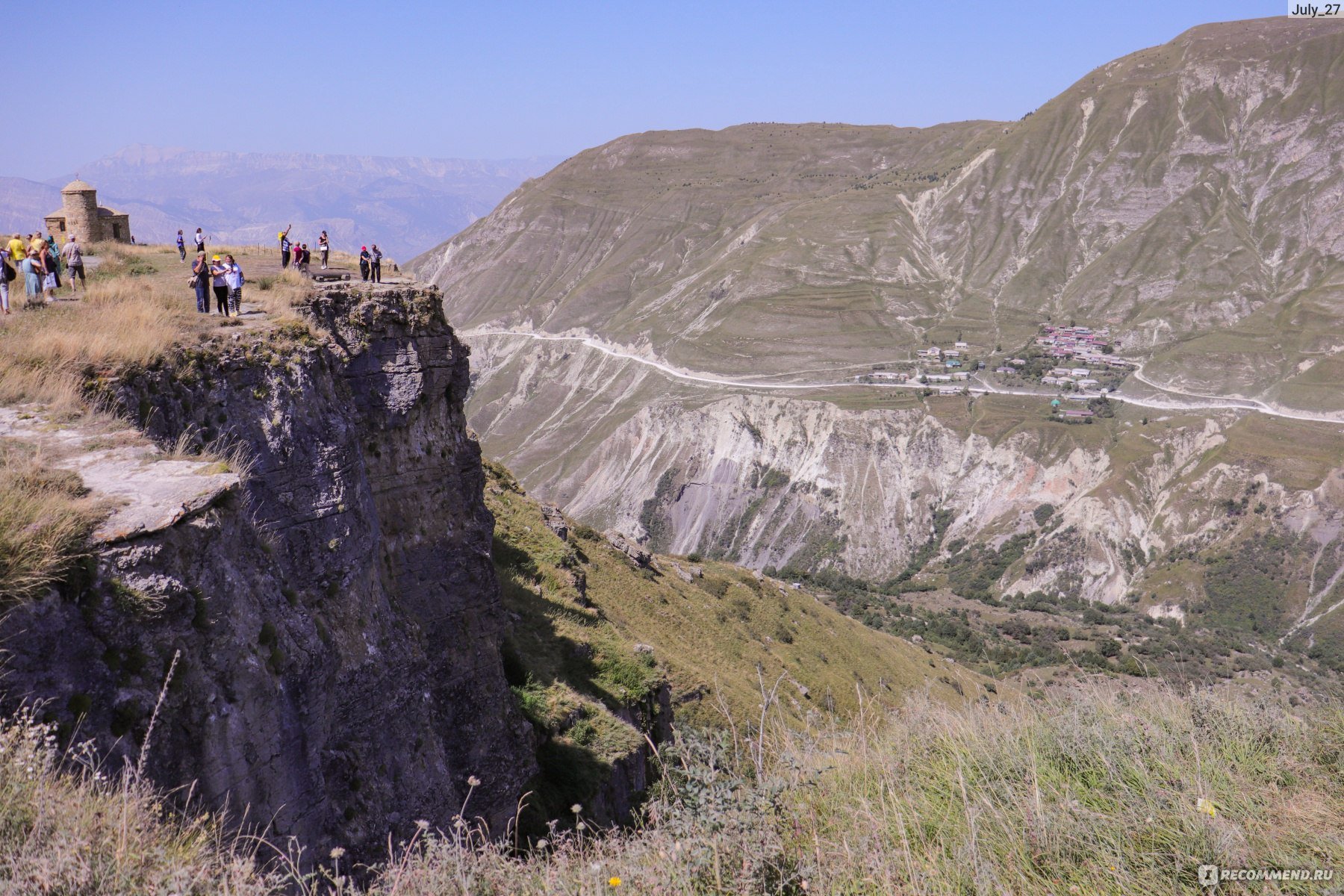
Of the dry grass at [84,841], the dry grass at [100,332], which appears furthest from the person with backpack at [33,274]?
the dry grass at [84,841]

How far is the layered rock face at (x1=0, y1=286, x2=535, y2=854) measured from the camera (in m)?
6.16

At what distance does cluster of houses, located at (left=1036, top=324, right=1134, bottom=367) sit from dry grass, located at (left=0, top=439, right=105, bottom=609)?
138557mm

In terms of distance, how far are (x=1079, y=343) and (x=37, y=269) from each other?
14178 cm

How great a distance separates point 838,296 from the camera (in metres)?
145

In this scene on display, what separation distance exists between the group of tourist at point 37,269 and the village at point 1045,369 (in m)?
111

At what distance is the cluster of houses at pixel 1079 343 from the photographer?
12950cm

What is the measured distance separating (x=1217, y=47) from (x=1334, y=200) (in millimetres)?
55394

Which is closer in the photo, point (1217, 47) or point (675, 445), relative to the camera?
point (675, 445)

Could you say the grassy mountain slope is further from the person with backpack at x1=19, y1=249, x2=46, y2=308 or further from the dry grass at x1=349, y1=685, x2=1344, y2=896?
the dry grass at x1=349, y1=685, x2=1344, y2=896

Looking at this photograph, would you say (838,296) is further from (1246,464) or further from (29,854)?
(29,854)

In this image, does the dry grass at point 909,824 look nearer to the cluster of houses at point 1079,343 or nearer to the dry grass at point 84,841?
the dry grass at point 84,841

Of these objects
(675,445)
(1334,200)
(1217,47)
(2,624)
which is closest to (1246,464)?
(675,445)

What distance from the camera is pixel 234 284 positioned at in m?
11.7

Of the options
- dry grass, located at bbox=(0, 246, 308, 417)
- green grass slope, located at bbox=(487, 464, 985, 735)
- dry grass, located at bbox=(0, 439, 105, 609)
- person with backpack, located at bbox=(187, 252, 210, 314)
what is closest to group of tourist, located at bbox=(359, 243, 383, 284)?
dry grass, located at bbox=(0, 246, 308, 417)
